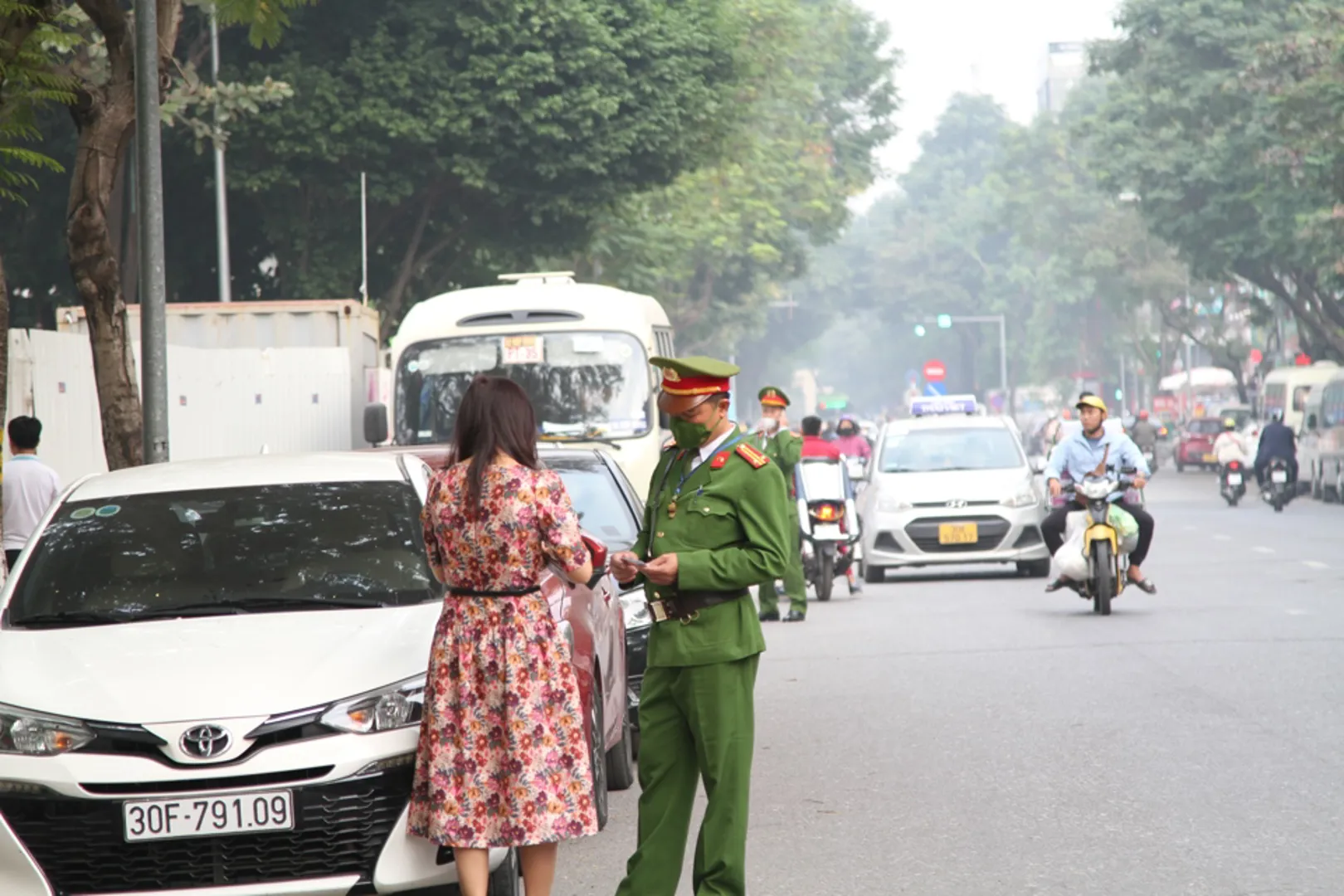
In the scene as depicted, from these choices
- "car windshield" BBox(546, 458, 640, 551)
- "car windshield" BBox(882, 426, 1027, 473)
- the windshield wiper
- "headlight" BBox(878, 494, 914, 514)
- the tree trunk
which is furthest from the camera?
"car windshield" BBox(882, 426, 1027, 473)

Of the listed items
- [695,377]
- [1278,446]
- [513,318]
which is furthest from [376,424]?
[1278,446]

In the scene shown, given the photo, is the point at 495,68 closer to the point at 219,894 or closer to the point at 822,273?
the point at 219,894

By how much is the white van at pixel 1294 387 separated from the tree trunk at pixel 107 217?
38191mm

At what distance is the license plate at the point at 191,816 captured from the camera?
6.00m

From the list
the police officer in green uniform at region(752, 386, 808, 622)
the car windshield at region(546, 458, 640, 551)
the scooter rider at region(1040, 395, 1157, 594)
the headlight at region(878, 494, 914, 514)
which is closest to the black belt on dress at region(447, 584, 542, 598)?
the car windshield at region(546, 458, 640, 551)

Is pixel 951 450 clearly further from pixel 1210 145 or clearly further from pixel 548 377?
pixel 1210 145

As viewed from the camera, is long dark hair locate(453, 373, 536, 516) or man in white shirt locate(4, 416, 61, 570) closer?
long dark hair locate(453, 373, 536, 516)

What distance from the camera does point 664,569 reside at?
19.3 ft

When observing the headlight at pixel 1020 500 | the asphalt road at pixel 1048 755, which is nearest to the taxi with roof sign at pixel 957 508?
the headlight at pixel 1020 500

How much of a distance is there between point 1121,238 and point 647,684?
67.4 metres

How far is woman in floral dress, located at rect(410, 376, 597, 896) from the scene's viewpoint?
599 centimetres

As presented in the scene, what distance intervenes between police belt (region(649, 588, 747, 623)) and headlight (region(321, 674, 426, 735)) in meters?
0.76

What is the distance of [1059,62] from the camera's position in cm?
15600

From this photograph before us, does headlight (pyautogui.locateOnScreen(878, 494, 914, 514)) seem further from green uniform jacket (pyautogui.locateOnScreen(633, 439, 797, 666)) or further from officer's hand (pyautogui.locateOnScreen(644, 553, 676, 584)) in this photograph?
officer's hand (pyautogui.locateOnScreen(644, 553, 676, 584))
